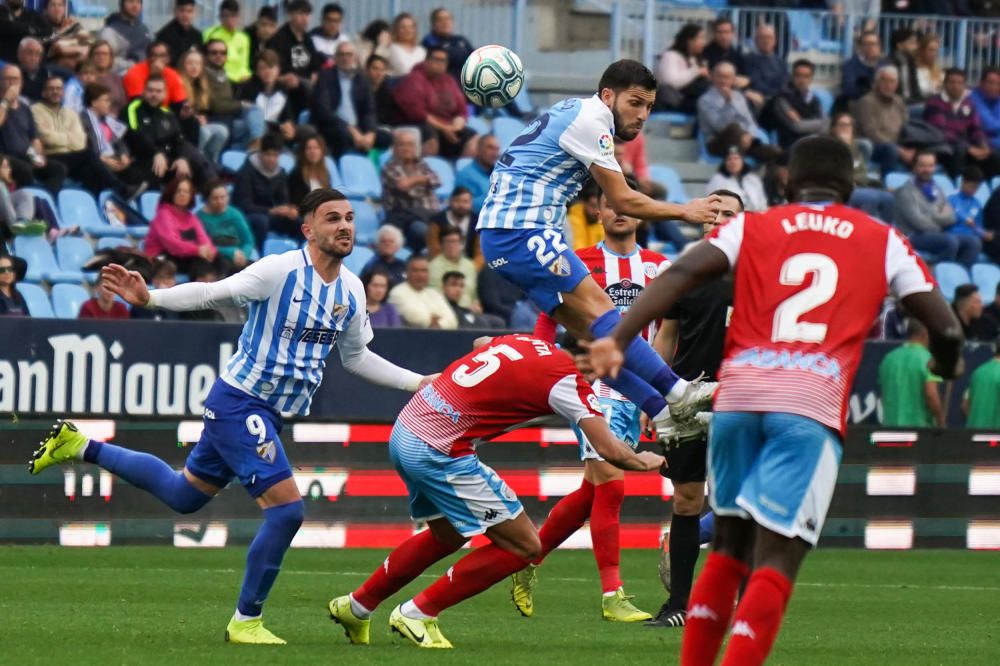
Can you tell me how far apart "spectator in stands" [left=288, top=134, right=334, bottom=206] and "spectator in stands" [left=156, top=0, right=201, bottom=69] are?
174cm

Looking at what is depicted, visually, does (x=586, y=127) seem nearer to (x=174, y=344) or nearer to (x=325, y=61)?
(x=174, y=344)

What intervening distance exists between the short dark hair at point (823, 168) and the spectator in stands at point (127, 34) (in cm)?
1441

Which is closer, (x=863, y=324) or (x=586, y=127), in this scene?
(x=863, y=324)

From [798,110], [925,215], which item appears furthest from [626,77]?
[798,110]

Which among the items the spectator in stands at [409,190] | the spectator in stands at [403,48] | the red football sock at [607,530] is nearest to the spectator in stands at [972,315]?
the spectator in stands at [409,190]

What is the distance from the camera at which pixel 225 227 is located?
18.3 meters

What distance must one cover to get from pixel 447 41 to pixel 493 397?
14326mm

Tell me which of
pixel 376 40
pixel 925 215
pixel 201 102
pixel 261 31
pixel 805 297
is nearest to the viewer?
pixel 805 297

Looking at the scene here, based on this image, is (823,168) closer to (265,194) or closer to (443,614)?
(443,614)

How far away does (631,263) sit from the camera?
10859 mm

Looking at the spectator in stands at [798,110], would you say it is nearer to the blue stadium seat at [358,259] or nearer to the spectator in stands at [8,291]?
the blue stadium seat at [358,259]

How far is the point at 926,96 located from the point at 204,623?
18551 millimetres

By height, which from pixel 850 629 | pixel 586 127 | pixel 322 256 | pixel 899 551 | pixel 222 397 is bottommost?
pixel 899 551

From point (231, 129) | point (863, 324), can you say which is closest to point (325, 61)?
point (231, 129)
